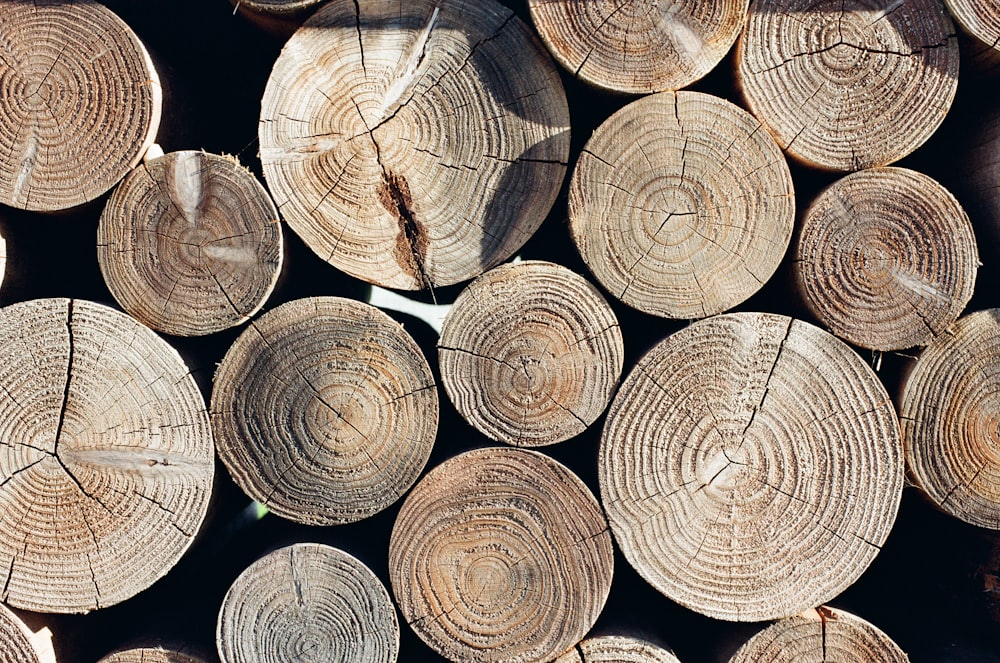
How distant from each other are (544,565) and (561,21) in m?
1.64

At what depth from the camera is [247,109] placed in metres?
2.70

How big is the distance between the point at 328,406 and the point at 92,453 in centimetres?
74

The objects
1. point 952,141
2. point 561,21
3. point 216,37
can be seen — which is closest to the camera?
point 561,21

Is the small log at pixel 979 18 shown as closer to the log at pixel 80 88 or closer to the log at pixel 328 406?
the log at pixel 328 406

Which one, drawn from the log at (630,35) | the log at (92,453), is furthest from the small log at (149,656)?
the log at (630,35)

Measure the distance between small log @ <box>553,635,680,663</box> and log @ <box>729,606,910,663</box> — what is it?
0.93 ft

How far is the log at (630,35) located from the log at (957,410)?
1168 mm

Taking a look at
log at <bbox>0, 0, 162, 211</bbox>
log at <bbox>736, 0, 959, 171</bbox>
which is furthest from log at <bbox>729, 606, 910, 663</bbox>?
log at <bbox>0, 0, 162, 211</bbox>

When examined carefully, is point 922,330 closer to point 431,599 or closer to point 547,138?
point 547,138

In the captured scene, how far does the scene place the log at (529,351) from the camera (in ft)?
6.48

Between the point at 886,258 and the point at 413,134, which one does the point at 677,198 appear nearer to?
the point at 886,258

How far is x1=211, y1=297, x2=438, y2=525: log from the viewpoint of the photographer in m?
2.00

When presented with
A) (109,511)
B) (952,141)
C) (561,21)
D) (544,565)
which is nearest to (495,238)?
(561,21)

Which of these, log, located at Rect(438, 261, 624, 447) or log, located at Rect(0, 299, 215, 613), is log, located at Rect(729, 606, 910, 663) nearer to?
log, located at Rect(438, 261, 624, 447)
